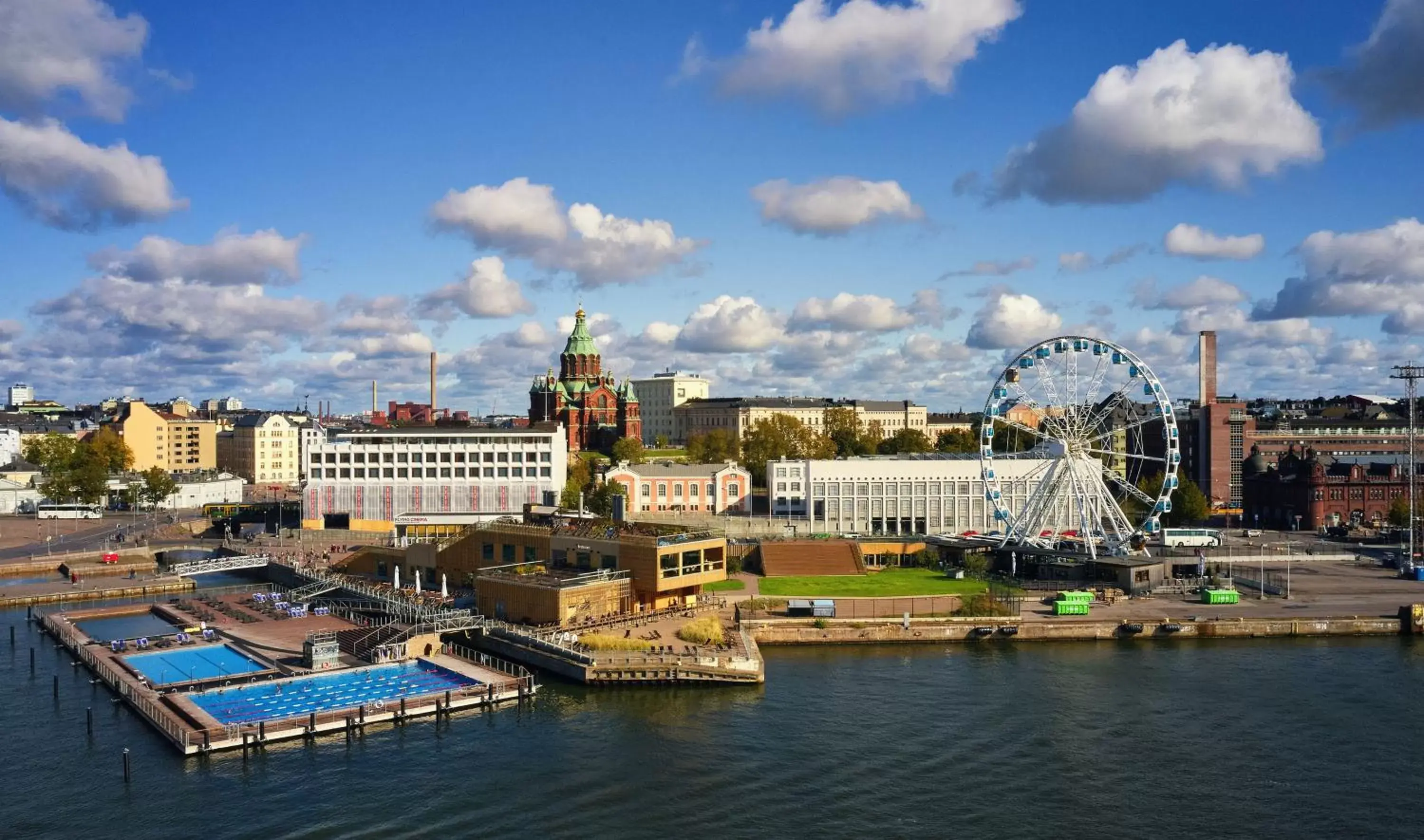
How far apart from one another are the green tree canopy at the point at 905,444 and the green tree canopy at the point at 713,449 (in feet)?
61.1

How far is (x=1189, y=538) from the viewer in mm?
75812

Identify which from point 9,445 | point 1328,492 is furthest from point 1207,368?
point 9,445

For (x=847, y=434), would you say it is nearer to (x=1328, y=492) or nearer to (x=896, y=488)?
(x=896, y=488)

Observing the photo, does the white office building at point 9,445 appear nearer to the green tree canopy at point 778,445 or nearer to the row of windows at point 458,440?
the row of windows at point 458,440

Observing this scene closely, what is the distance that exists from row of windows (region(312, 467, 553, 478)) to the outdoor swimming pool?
104 feet

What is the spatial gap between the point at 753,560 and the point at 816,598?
594 inches

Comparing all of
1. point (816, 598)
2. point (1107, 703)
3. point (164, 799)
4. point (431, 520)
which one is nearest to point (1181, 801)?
point (1107, 703)

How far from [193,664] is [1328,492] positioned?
8756cm

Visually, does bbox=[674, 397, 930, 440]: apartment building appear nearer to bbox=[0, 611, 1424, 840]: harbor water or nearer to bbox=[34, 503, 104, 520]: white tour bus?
bbox=[34, 503, 104, 520]: white tour bus

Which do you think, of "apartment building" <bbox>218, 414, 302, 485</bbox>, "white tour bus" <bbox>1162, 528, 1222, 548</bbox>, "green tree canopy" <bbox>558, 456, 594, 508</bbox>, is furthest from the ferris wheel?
"apartment building" <bbox>218, 414, 302, 485</bbox>

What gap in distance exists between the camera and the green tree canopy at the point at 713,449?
121625 mm

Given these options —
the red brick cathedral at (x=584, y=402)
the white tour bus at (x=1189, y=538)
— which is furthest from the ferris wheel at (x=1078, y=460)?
the red brick cathedral at (x=584, y=402)

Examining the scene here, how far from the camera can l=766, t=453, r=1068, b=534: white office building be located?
3543 inches

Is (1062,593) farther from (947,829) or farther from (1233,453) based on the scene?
(1233,453)
